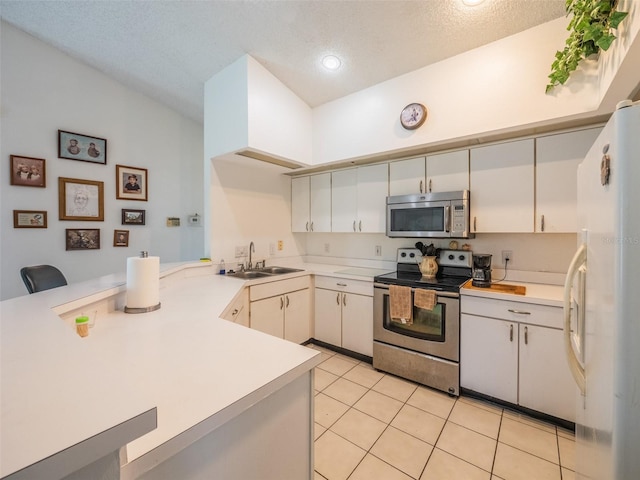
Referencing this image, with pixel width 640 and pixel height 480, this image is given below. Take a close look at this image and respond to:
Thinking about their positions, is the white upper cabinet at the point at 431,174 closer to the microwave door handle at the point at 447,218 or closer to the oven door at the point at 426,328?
the microwave door handle at the point at 447,218

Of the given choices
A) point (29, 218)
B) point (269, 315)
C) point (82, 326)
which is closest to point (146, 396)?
point (82, 326)

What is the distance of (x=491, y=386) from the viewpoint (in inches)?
80.0

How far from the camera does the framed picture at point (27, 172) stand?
2.45m

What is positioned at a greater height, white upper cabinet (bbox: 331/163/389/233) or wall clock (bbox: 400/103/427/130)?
wall clock (bbox: 400/103/427/130)

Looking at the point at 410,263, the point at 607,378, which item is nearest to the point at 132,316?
the point at 607,378

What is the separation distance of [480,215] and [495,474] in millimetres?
1755

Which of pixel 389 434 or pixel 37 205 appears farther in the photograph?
pixel 37 205

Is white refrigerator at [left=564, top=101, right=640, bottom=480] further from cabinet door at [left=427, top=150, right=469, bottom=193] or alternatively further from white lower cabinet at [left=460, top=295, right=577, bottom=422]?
cabinet door at [left=427, top=150, right=469, bottom=193]

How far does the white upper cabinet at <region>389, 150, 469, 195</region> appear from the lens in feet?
7.82

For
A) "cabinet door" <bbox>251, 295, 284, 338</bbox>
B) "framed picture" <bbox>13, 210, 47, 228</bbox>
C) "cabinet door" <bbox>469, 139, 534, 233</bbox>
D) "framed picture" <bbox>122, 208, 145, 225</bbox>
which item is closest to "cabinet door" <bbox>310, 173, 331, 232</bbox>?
"cabinet door" <bbox>251, 295, 284, 338</bbox>

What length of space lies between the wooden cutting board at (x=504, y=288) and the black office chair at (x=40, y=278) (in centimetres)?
308

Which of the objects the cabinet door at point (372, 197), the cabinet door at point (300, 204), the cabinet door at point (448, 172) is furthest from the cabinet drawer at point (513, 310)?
the cabinet door at point (300, 204)

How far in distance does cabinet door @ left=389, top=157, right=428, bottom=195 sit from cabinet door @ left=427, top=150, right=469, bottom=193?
0.25ft

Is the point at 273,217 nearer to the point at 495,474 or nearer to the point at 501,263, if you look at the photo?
the point at 501,263
